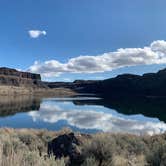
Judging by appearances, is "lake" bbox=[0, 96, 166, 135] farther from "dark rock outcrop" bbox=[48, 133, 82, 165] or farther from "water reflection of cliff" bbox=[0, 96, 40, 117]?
"dark rock outcrop" bbox=[48, 133, 82, 165]

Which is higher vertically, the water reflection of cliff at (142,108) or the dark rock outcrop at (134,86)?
the dark rock outcrop at (134,86)

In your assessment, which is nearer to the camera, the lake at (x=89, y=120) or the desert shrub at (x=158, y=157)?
the desert shrub at (x=158, y=157)

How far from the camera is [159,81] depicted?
144m

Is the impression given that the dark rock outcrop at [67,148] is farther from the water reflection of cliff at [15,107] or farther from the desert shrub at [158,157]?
the water reflection of cliff at [15,107]

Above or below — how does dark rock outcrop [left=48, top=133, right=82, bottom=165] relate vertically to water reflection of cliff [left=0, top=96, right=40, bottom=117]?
above

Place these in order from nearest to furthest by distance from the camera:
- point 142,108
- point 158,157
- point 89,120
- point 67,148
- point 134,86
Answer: point 158,157 < point 67,148 < point 89,120 < point 142,108 < point 134,86

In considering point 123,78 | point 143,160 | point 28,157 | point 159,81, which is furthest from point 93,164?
point 123,78

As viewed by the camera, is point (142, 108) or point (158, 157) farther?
point (142, 108)

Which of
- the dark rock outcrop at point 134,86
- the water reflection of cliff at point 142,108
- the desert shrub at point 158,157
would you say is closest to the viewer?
the desert shrub at point 158,157

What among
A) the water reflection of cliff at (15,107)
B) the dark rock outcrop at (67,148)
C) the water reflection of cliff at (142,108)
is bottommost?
the water reflection of cliff at (142,108)

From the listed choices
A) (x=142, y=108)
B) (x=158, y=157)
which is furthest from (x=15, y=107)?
(x=158, y=157)

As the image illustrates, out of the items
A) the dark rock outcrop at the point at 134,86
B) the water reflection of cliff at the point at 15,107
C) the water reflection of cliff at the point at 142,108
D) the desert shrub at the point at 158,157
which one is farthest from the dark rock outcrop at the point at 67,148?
the dark rock outcrop at the point at 134,86

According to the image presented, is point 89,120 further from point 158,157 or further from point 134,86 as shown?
point 134,86

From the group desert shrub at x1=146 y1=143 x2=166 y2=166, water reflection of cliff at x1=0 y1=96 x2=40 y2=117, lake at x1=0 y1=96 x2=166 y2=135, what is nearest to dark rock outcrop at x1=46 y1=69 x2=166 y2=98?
water reflection of cliff at x1=0 y1=96 x2=40 y2=117
